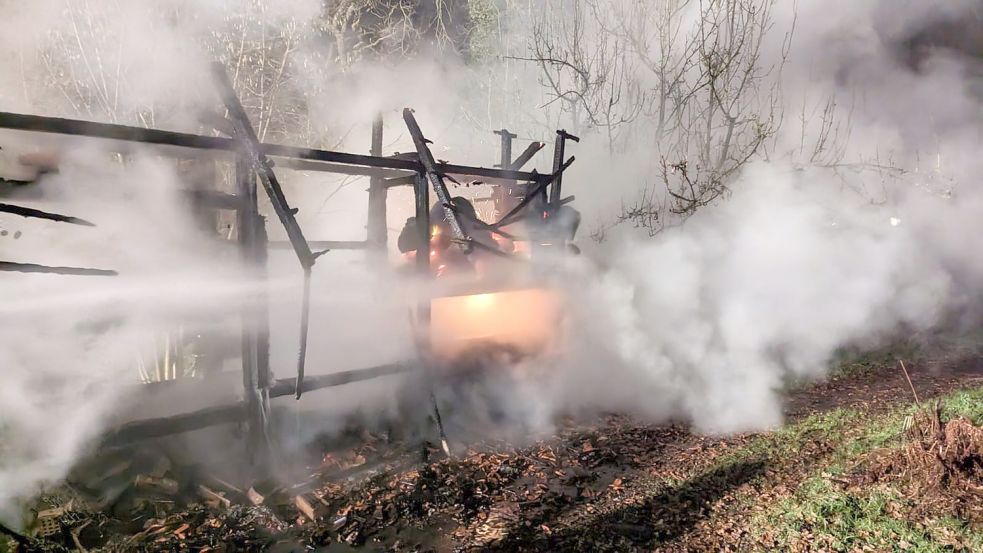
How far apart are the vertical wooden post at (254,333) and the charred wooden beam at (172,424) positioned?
177mm

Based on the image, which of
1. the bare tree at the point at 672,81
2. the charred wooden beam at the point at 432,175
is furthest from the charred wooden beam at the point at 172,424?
the bare tree at the point at 672,81

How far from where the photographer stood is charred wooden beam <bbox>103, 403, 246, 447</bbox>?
5.22 meters

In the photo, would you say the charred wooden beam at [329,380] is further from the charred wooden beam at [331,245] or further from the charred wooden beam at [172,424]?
the charred wooden beam at [331,245]

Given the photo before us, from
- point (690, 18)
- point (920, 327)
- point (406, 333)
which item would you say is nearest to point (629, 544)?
point (406, 333)

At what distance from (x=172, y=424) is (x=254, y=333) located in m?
1.15

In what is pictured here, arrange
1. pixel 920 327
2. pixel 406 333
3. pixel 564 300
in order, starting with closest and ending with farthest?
pixel 406 333 → pixel 564 300 → pixel 920 327

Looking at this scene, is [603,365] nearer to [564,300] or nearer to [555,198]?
[564,300]

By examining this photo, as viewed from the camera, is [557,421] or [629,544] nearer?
[629,544]

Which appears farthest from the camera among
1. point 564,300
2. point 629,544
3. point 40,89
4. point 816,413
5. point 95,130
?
point 40,89

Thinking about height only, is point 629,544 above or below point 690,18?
below

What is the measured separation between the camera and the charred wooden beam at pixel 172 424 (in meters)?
5.22

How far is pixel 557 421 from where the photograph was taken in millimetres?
8125

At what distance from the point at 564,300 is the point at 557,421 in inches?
91.8

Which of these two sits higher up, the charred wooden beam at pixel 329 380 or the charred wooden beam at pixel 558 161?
the charred wooden beam at pixel 558 161
